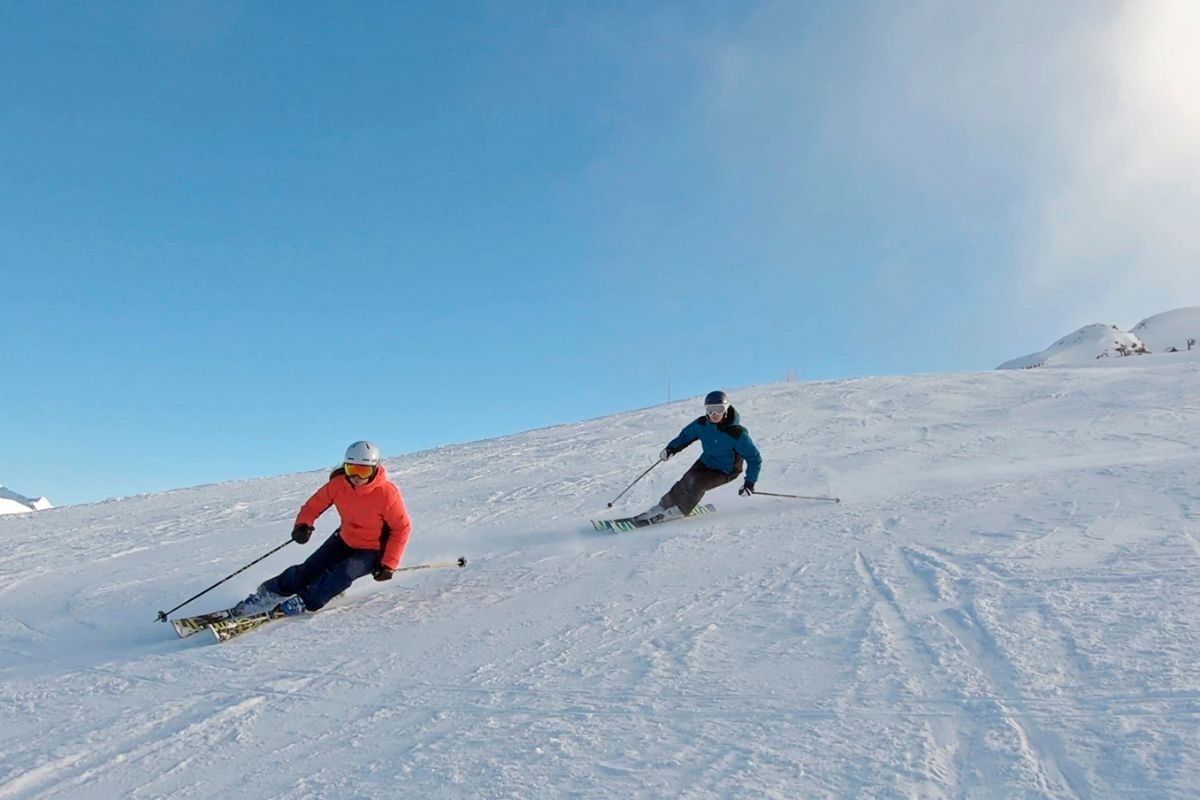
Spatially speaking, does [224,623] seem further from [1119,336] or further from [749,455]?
[1119,336]

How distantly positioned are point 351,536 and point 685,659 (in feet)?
10.8

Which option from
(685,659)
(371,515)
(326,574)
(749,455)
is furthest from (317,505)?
(749,455)

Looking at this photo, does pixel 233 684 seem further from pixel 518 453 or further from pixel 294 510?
pixel 518 453

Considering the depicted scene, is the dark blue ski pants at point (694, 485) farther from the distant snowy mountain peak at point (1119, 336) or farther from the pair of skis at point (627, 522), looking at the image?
the distant snowy mountain peak at point (1119, 336)

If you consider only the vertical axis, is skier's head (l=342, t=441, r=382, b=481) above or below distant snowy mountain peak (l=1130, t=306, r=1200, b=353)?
below

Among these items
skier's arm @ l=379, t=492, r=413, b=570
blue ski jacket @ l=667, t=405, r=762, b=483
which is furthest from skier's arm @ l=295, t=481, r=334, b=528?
blue ski jacket @ l=667, t=405, r=762, b=483

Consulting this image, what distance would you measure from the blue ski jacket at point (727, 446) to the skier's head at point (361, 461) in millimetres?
3957

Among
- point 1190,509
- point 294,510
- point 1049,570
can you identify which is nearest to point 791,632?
point 1049,570

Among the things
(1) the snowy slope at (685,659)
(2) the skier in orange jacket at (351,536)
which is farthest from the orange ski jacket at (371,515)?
(1) the snowy slope at (685,659)

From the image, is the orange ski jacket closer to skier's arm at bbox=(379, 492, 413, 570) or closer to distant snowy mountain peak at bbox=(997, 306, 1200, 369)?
skier's arm at bbox=(379, 492, 413, 570)

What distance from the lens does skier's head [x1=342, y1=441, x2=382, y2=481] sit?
6.30 metres

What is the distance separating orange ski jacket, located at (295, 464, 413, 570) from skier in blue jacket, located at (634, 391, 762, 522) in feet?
10.8

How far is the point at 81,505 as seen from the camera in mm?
15633

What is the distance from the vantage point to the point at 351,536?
643 centimetres
